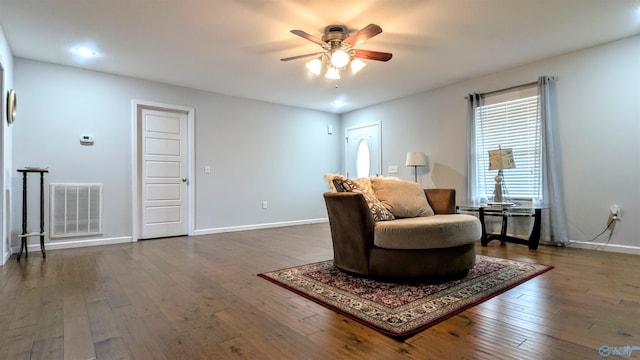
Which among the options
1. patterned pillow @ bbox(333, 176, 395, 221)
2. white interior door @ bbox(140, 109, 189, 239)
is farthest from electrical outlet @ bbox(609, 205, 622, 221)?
white interior door @ bbox(140, 109, 189, 239)

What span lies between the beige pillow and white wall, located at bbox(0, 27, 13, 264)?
366cm

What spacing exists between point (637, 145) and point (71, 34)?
19.7ft

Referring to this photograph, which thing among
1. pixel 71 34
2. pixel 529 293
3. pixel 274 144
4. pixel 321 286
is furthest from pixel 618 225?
pixel 71 34

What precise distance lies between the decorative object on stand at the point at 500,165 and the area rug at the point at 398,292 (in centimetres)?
134

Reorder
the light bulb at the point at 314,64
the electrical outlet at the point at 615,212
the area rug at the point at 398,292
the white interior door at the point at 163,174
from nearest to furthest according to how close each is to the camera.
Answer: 1. the area rug at the point at 398,292
2. the light bulb at the point at 314,64
3. the electrical outlet at the point at 615,212
4. the white interior door at the point at 163,174

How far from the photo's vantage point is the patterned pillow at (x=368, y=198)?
2762 millimetres

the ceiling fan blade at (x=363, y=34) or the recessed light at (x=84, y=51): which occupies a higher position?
the recessed light at (x=84, y=51)

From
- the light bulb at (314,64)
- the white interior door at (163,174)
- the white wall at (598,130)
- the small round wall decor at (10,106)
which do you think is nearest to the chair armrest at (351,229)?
the light bulb at (314,64)

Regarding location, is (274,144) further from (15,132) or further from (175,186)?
(15,132)

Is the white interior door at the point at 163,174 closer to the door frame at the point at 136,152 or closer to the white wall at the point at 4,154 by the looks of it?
the door frame at the point at 136,152

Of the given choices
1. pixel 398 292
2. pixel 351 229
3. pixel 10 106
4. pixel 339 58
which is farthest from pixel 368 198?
pixel 10 106

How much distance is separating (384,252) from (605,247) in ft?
9.82

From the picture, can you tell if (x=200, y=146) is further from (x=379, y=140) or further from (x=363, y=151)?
(x=379, y=140)

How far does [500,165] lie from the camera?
4023mm
